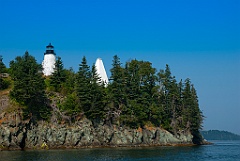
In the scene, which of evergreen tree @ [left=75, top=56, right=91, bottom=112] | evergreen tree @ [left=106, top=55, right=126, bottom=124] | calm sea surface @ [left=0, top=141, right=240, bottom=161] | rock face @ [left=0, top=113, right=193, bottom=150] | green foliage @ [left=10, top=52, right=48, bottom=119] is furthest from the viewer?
evergreen tree @ [left=106, top=55, right=126, bottom=124]

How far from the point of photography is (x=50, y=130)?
2586 inches

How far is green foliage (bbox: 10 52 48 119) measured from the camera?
64.1m

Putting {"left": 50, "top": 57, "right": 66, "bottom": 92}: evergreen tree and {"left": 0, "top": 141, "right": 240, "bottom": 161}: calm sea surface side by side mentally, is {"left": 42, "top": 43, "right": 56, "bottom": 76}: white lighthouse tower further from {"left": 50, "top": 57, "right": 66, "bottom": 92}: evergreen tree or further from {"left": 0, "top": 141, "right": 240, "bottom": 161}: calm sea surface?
{"left": 0, "top": 141, "right": 240, "bottom": 161}: calm sea surface

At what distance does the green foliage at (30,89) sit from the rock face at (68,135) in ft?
8.40

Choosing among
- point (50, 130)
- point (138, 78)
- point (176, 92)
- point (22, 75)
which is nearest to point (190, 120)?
point (176, 92)

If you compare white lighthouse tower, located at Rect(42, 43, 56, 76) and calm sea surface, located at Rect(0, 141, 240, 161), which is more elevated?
white lighthouse tower, located at Rect(42, 43, 56, 76)

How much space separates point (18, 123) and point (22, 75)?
30.4 feet

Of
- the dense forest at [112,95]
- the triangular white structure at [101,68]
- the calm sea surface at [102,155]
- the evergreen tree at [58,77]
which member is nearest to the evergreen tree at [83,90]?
the dense forest at [112,95]

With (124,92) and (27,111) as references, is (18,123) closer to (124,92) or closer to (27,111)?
(27,111)

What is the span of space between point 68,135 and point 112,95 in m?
14.1

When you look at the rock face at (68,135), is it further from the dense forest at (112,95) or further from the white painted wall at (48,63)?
the white painted wall at (48,63)

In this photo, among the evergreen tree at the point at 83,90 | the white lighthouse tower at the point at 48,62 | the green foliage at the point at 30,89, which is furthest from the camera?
the white lighthouse tower at the point at 48,62

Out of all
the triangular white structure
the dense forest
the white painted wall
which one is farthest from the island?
the triangular white structure

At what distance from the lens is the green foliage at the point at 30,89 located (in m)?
64.1
